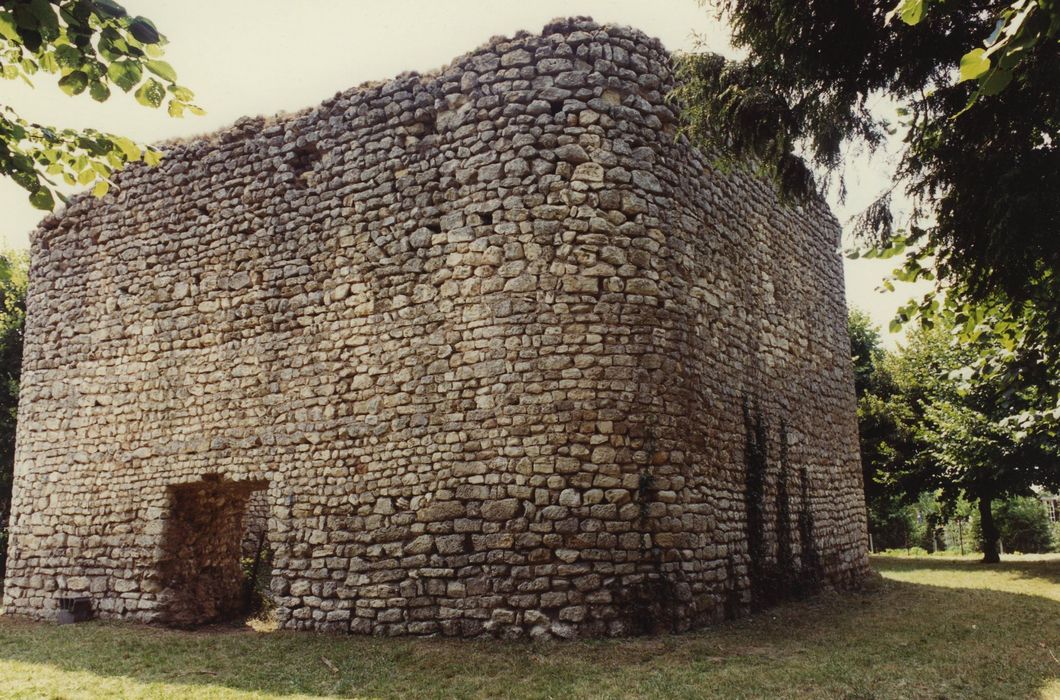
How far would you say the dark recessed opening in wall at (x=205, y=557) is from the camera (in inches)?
376

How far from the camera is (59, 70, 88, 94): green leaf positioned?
12.3 feet

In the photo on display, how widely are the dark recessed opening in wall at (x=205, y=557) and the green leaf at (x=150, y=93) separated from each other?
6.02m

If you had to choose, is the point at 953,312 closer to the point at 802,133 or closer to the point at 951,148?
the point at 951,148

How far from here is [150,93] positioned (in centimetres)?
398

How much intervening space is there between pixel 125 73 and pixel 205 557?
7.83 meters

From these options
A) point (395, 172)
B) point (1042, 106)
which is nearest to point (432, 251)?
point (395, 172)

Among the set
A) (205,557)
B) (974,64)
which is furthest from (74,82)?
(205,557)

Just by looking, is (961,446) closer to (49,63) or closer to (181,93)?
(181,93)

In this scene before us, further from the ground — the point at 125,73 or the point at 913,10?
the point at 125,73

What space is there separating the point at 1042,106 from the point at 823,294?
763 cm

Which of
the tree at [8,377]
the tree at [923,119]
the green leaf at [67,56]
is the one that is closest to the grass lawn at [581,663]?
the tree at [923,119]

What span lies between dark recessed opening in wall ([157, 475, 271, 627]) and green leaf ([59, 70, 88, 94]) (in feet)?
20.3

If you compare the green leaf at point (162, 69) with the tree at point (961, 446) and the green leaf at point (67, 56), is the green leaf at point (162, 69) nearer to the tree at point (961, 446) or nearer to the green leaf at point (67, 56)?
the green leaf at point (67, 56)

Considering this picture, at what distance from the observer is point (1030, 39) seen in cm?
287
